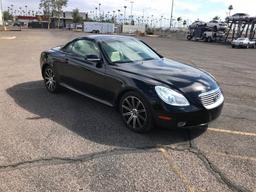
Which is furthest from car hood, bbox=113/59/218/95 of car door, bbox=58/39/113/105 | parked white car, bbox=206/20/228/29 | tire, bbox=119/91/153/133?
parked white car, bbox=206/20/228/29

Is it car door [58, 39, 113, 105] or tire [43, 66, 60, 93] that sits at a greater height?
car door [58, 39, 113, 105]

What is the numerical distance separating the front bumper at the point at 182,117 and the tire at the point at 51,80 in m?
3.35

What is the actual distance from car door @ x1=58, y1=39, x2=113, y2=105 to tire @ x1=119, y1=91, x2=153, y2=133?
23.7 inches

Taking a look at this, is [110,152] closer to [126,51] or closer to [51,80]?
[126,51]

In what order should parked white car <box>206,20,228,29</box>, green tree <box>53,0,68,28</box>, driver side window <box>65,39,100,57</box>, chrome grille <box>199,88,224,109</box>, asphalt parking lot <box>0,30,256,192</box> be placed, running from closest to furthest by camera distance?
asphalt parking lot <box>0,30,256,192</box> → chrome grille <box>199,88,224,109</box> → driver side window <box>65,39,100,57</box> → parked white car <box>206,20,228,29</box> → green tree <box>53,0,68,28</box>

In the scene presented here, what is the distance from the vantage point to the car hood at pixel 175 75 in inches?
186

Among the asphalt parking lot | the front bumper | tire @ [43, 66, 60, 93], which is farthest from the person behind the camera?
tire @ [43, 66, 60, 93]

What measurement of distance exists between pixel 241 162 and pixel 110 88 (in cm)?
249

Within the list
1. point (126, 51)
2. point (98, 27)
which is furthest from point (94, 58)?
point (98, 27)

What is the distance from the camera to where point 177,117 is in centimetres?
448

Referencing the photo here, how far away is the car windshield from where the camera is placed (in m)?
5.76

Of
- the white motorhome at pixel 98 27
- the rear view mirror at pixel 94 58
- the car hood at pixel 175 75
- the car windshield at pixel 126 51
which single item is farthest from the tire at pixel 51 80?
the white motorhome at pixel 98 27

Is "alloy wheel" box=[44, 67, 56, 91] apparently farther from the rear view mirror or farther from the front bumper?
the front bumper

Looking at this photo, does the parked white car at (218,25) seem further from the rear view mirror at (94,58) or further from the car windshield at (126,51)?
the rear view mirror at (94,58)
